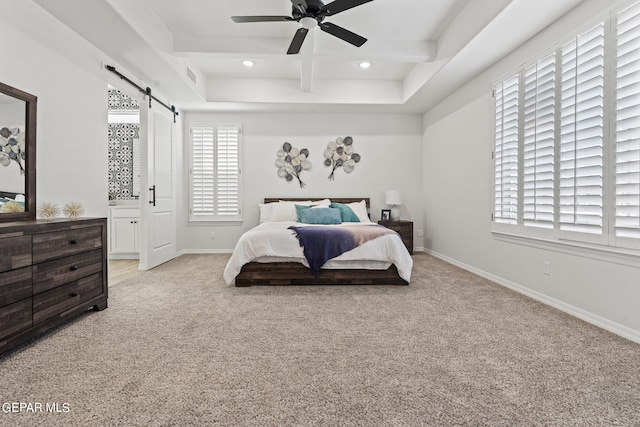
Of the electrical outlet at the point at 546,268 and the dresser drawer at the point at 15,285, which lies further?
the electrical outlet at the point at 546,268

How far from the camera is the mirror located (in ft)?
7.51

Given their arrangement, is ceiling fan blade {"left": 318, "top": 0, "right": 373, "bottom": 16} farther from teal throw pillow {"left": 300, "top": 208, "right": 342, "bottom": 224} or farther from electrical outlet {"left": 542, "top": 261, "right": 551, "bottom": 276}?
electrical outlet {"left": 542, "top": 261, "right": 551, "bottom": 276}

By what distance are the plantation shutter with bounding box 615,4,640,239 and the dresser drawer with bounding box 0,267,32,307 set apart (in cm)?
405

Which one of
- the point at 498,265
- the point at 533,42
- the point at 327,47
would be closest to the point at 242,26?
the point at 327,47

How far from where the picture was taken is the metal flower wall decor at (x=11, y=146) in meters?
2.29

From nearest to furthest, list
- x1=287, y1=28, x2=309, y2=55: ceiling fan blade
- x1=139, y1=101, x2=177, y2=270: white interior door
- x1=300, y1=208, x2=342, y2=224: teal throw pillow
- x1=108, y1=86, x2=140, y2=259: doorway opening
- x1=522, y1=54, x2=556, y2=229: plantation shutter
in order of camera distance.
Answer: x1=522, y1=54, x2=556, y2=229: plantation shutter, x1=287, y1=28, x2=309, y2=55: ceiling fan blade, x1=139, y1=101, x2=177, y2=270: white interior door, x1=300, y1=208, x2=342, y2=224: teal throw pillow, x1=108, y1=86, x2=140, y2=259: doorway opening

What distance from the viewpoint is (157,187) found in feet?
15.5

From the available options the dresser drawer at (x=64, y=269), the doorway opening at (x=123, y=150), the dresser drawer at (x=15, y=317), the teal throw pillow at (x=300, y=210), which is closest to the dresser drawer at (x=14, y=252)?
the dresser drawer at (x=64, y=269)

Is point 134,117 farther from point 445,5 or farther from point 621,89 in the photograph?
point 621,89

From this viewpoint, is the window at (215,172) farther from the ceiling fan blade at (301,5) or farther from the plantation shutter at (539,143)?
the plantation shutter at (539,143)

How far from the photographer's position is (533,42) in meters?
3.11

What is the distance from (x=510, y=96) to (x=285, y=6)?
2.61m

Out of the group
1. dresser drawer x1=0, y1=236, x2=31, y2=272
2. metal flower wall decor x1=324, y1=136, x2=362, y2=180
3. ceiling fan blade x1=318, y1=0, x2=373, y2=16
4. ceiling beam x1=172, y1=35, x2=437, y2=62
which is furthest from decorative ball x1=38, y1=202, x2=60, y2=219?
metal flower wall decor x1=324, y1=136, x2=362, y2=180

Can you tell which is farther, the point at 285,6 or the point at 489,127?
the point at 489,127
